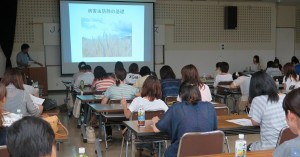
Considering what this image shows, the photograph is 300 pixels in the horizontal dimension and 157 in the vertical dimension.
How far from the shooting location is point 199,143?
3156 millimetres

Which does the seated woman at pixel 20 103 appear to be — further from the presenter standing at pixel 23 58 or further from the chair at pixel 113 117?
the presenter standing at pixel 23 58

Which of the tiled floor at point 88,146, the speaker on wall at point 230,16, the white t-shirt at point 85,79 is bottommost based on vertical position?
the tiled floor at point 88,146

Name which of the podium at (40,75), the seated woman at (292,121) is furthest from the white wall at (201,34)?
the seated woman at (292,121)

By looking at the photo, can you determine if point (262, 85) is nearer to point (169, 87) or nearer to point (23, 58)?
point (169, 87)

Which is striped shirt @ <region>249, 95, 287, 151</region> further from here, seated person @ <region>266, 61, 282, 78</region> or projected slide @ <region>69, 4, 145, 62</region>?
projected slide @ <region>69, 4, 145, 62</region>

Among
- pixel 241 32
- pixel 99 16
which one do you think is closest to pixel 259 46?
pixel 241 32

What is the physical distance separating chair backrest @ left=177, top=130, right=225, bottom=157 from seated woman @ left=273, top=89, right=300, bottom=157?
1.13 metres

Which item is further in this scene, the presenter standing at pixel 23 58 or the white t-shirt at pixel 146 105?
the presenter standing at pixel 23 58

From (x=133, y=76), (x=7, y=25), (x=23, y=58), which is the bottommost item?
(x=133, y=76)

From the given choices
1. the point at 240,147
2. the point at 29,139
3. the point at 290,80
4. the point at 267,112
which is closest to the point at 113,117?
the point at 267,112

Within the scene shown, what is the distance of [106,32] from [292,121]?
9.25 meters

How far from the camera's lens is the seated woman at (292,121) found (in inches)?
75.8

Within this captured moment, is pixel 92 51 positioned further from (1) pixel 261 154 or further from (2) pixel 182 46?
(1) pixel 261 154

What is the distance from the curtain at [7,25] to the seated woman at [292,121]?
30.4ft
